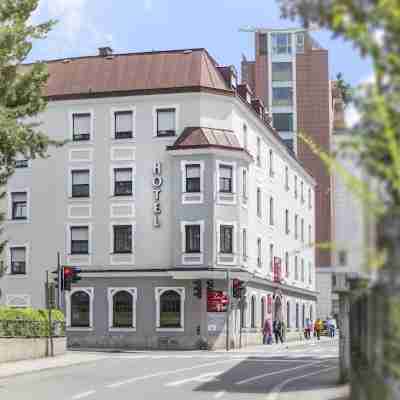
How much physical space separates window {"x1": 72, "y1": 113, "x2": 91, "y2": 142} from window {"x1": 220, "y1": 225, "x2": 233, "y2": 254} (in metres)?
9.20

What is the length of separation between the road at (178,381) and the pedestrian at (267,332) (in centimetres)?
2251

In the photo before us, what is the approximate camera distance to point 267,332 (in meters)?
54.3

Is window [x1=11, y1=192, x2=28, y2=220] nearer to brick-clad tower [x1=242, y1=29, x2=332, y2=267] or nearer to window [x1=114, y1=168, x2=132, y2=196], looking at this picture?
window [x1=114, y1=168, x2=132, y2=196]

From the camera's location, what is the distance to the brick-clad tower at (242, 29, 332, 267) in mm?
92625

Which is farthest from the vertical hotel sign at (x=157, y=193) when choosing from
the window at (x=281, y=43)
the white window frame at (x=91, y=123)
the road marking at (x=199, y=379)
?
the window at (x=281, y=43)

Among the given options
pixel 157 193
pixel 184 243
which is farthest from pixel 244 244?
pixel 157 193

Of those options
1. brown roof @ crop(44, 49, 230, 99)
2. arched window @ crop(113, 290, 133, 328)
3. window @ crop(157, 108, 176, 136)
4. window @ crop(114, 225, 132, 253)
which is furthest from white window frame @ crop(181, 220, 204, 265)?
brown roof @ crop(44, 49, 230, 99)

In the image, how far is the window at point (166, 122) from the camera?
5131cm

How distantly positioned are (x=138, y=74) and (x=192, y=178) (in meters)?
6.74

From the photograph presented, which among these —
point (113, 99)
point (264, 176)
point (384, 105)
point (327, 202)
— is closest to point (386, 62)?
point (384, 105)

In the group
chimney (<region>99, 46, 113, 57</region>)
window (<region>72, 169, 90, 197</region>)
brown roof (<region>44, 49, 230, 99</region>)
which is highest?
chimney (<region>99, 46, 113, 57</region>)

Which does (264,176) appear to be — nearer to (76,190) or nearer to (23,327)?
(76,190)

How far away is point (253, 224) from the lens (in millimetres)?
55656

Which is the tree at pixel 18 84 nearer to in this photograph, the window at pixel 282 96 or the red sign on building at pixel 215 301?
the red sign on building at pixel 215 301
